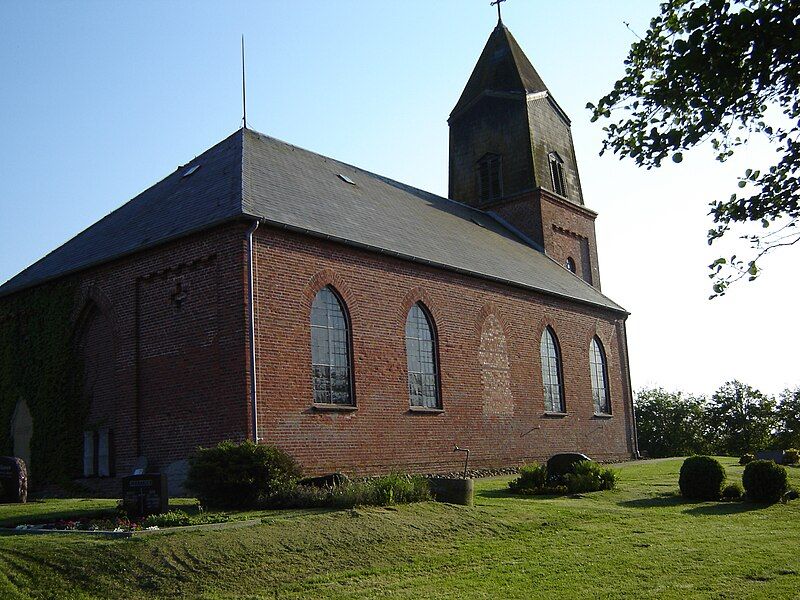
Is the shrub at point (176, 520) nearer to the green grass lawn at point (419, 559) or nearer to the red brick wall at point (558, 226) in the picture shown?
the green grass lawn at point (419, 559)

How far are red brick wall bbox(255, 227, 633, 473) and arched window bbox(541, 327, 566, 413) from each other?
1.34ft

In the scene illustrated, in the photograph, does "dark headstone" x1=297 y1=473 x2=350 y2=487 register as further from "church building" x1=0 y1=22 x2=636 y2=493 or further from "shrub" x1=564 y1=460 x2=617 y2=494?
"shrub" x1=564 y1=460 x2=617 y2=494

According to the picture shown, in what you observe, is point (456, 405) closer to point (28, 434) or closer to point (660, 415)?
point (28, 434)

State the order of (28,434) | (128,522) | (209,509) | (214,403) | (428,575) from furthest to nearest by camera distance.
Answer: (28,434) → (214,403) → (209,509) → (128,522) → (428,575)

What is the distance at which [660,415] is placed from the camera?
48969 mm

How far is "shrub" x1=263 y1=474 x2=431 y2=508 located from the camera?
14.3 metres

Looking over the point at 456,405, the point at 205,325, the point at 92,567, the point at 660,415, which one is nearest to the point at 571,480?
the point at 456,405

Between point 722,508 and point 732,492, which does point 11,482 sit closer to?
point 722,508

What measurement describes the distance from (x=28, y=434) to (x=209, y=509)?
34.8 ft

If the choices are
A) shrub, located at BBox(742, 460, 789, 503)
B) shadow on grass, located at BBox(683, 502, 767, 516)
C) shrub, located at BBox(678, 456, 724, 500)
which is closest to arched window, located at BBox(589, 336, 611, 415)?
shrub, located at BBox(678, 456, 724, 500)

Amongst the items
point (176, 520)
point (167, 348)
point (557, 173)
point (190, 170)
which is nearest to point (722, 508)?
point (176, 520)

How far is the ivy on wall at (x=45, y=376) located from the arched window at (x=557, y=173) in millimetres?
22636

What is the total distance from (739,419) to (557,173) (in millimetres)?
22982

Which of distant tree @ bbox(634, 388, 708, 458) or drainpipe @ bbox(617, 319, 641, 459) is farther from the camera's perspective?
distant tree @ bbox(634, 388, 708, 458)
